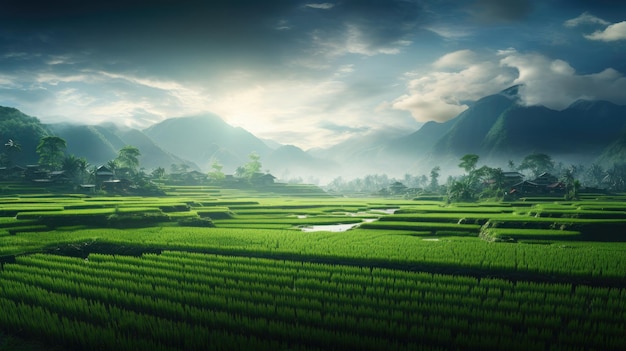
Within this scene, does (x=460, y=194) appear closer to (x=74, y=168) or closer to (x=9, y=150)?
(x=74, y=168)

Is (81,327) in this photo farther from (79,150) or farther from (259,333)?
(79,150)

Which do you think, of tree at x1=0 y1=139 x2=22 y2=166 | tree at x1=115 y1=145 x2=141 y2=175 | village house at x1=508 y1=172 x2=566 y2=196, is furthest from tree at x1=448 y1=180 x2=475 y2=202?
tree at x1=0 y1=139 x2=22 y2=166

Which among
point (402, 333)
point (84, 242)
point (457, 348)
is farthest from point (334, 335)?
point (84, 242)

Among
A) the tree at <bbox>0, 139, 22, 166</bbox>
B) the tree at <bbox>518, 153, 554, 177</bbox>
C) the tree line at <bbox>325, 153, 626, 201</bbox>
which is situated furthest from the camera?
the tree at <bbox>518, 153, 554, 177</bbox>

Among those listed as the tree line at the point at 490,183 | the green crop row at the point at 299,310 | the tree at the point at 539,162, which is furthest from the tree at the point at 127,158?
the tree at the point at 539,162

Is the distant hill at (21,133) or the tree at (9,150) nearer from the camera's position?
the tree at (9,150)

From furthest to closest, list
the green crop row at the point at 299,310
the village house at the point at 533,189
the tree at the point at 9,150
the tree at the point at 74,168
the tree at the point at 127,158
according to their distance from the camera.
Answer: the tree at the point at 127,158 → the tree at the point at 9,150 → the tree at the point at 74,168 → the village house at the point at 533,189 → the green crop row at the point at 299,310

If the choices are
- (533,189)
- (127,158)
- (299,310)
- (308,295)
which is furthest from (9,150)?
(533,189)

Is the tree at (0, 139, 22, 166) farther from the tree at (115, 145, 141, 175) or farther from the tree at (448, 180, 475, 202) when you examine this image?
the tree at (448, 180, 475, 202)

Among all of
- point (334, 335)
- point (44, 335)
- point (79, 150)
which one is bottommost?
point (44, 335)

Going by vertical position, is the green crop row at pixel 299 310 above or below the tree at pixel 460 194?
below

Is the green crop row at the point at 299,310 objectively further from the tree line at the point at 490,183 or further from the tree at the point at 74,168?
the tree at the point at 74,168
